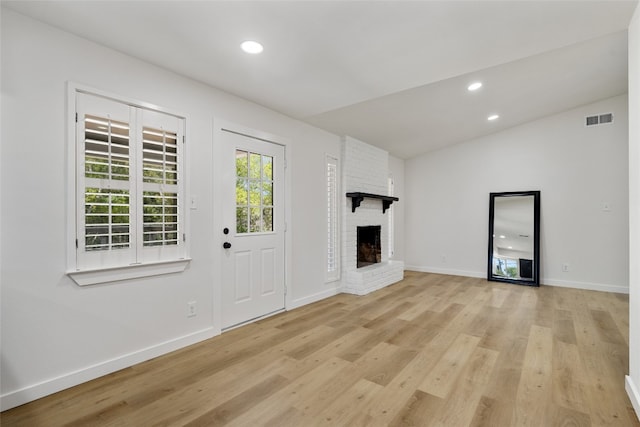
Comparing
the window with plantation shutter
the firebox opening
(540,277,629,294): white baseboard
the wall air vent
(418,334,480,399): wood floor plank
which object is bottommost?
(418,334,480,399): wood floor plank

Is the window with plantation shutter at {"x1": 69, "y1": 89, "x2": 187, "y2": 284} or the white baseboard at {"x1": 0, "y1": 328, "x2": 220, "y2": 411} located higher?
the window with plantation shutter at {"x1": 69, "y1": 89, "x2": 187, "y2": 284}

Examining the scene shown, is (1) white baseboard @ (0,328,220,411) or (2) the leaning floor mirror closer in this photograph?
(1) white baseboard @ (0,328,220,411)

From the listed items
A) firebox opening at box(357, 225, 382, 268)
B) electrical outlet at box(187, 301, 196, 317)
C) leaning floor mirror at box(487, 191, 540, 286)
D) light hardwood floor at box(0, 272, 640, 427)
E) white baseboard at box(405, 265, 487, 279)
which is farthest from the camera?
white baseboard at box(405, 265, 487, 279)

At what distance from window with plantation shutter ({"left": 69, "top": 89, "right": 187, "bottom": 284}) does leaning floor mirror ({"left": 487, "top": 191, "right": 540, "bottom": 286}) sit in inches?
210

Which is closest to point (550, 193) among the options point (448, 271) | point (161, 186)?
point (448, 271)

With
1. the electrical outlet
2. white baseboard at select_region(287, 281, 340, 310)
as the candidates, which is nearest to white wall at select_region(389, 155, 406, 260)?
white baseboard at select_region(287, 281, 340, 310)

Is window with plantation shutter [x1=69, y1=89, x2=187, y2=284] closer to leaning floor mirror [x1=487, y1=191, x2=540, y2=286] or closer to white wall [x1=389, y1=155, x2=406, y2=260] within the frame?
white wall [x1=389, y1=155, x2=406, y2=260]

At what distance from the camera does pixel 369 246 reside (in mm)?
5477

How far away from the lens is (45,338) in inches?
79.2

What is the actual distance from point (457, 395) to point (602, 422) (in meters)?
0.77

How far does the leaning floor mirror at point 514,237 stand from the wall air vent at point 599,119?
52.5 inches

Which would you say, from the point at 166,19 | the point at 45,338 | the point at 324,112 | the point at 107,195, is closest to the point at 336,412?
the point at 45,338

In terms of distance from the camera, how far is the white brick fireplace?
4770 mm

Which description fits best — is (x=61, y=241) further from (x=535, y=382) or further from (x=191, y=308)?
(x=535, y=382)
